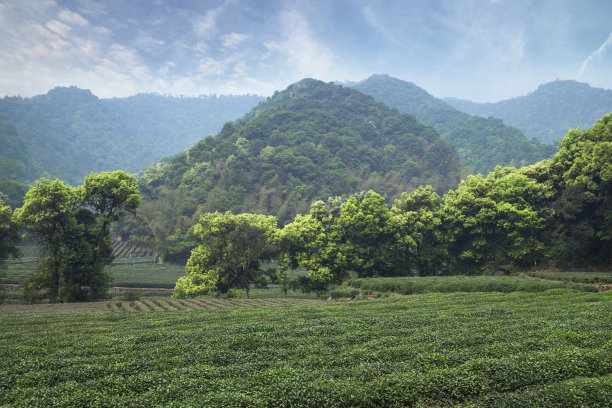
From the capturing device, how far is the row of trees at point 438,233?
39969 millimetres

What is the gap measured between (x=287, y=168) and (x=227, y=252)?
80.2 m

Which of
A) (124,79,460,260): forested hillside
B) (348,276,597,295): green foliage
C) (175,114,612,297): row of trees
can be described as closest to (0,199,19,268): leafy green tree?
(175,114,612,297): row of trees

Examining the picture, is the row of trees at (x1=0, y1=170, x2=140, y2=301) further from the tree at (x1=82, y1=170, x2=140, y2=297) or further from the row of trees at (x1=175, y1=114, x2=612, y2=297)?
the row of trees at (x1=175, y1=114, x2=612, y2=297)

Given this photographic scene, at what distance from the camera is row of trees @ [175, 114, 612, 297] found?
39969 mm

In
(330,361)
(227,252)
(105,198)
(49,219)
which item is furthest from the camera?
(227,252)

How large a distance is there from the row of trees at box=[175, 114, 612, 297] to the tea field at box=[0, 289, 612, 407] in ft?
72.6

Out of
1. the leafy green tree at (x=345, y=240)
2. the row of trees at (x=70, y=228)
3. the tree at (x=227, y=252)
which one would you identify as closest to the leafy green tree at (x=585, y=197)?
the leafy green tree at (x=345, y=240)

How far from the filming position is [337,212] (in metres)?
50.2

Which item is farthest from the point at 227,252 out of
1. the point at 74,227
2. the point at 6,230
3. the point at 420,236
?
the point at 420,236

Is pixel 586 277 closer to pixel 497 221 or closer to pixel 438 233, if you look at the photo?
pixel 497 221

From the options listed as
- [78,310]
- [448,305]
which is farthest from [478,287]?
[78,310]

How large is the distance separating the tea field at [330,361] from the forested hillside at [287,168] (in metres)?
75.7

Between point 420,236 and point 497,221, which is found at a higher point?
point 497,221

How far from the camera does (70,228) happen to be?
128 feet
